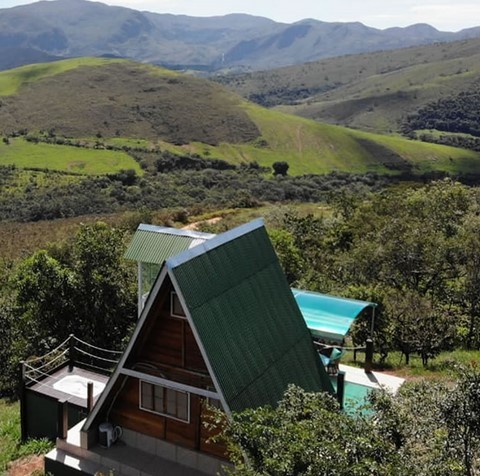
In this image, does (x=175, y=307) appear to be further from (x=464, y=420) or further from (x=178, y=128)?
(x=178, y=128)

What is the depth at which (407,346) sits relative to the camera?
2291 centimetres

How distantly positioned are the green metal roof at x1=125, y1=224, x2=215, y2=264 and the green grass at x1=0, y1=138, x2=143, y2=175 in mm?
94338

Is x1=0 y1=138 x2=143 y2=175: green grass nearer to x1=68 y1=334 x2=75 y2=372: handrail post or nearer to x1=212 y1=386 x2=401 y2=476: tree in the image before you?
x1=68 y1=334 x2=75 y2=372: handrail post

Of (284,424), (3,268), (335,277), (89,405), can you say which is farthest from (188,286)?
(3,268)

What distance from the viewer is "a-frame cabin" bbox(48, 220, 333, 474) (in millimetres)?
12469

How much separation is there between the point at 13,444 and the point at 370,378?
12053 millimetres

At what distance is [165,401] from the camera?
14023 mm

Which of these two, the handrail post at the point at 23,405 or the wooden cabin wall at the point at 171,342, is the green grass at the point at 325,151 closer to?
the handrail post at the point at 23,405

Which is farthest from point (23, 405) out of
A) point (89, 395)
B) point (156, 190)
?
point (156, 190)

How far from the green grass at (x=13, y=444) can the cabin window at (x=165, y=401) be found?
4.48 metres

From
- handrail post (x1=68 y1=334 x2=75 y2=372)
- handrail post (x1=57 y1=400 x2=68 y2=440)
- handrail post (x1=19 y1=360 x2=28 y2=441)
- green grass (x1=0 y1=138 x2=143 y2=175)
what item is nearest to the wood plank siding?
handrail post (x1=57 y1=400 x2=68 y2=440)

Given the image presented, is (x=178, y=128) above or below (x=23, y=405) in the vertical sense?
above

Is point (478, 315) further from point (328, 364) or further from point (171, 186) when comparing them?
point (171, 186)

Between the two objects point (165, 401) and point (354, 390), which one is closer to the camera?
point (165, 401)
